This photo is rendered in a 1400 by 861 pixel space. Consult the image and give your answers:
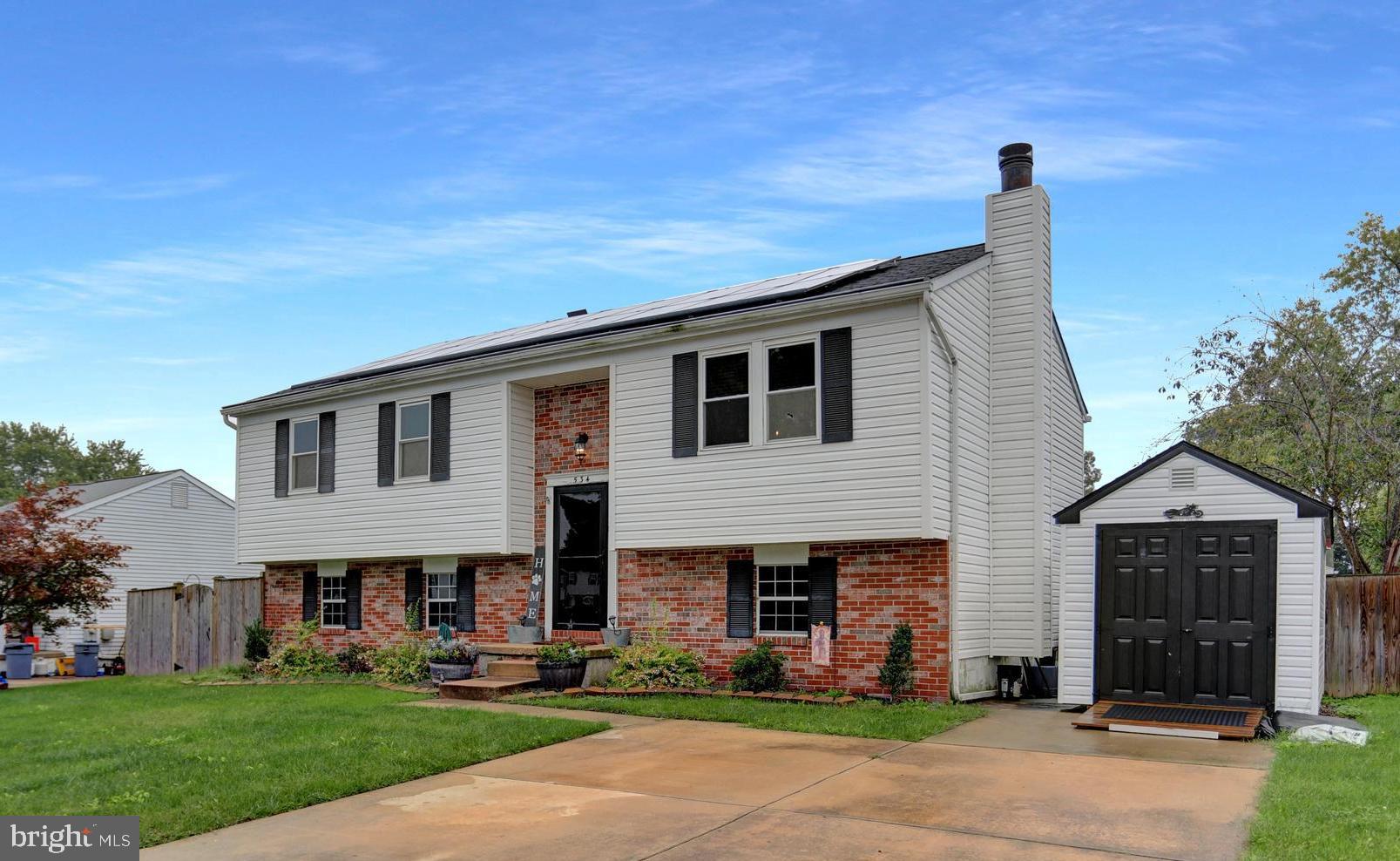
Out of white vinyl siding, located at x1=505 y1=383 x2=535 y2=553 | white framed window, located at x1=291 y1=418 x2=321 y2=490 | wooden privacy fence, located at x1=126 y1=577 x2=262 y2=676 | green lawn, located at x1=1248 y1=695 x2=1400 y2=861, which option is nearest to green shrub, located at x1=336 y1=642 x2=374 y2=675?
white framed window, located at x1=291 y1=418 x2=321 y2=490

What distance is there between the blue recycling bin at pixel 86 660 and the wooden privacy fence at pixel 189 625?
1498 millimetres

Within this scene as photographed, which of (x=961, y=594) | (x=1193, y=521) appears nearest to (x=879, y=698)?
(x=961, y=594)

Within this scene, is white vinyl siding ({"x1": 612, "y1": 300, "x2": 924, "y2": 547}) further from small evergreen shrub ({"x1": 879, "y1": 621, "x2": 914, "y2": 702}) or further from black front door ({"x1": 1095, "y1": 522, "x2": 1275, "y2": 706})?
black front door ({"x1": 1095, "y1": 522, "x2": 1275, "y2": 706})

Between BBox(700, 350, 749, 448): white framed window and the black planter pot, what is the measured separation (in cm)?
347

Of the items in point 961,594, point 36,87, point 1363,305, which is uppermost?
point 36,87

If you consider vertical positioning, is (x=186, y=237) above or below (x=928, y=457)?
above

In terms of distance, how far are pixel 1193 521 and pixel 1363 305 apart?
52.7 ft

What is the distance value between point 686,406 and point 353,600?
805cm

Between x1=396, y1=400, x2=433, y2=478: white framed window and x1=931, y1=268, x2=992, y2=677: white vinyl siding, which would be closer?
x1=931, y1=268, x2=992, y2=677: white vinyl siding

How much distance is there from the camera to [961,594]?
13.4 meters

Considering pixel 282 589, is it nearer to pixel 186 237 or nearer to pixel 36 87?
pixel 186 237

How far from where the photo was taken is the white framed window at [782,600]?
46.5 feet

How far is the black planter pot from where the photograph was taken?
47.4 feet

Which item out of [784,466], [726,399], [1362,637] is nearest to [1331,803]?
[784,466]
